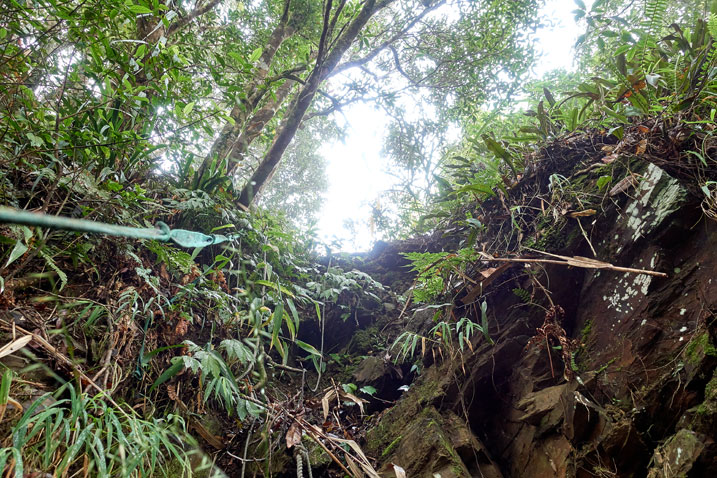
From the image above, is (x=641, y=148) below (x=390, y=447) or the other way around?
the other way around

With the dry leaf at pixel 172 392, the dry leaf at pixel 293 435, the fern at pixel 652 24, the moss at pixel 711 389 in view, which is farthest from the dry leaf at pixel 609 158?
the dry leaf at pixel 172 392

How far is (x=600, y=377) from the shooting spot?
5.35ft

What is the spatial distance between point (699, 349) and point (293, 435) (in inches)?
72.0

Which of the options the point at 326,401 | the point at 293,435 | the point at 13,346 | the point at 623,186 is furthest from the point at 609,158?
the point at 13,346

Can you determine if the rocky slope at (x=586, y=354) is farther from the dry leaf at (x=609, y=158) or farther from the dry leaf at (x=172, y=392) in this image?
the dry leaf at (x=172, y=392)

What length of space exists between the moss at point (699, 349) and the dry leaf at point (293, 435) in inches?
69.6

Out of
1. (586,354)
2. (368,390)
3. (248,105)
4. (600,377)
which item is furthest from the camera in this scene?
(248,105)

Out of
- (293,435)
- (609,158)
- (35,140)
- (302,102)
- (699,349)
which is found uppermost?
(609,158)

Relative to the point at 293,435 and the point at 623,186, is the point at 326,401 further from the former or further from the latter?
the point at 623,186

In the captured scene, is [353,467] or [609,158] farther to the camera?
[609,158]

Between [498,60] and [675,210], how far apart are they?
3.43m

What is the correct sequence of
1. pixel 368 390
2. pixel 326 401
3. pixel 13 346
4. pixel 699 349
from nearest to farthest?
pixel 13 346
pixel 699 349
pixel 326 401
pixel 368 390

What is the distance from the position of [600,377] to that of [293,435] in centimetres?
153

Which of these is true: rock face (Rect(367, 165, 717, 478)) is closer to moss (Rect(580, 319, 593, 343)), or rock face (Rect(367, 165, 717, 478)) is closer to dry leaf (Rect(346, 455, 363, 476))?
moss (Rect(580, 319, 593, 343))
